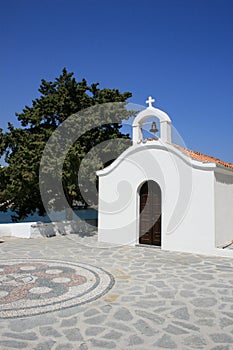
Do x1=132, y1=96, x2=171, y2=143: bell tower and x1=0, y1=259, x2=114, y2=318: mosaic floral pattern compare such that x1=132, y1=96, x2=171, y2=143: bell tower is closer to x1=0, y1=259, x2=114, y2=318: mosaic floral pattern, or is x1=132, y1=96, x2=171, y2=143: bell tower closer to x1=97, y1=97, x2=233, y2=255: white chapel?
x1=97, y1=97, x2=233, y2=255: white chapel

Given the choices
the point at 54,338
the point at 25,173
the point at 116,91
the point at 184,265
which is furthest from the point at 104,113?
the point at 54,338

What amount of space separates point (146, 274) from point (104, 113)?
10255 millimetres

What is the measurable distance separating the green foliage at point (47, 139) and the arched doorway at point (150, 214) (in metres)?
3.02

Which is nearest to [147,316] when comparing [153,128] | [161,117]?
[153,128]

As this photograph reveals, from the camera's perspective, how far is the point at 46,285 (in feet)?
23.3

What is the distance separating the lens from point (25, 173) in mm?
14305

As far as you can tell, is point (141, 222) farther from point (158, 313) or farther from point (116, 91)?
point (116, 91)

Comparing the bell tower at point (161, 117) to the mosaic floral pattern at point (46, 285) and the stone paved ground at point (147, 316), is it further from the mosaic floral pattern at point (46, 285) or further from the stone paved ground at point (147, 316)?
the mosaic floral pattern at point (46, 285)

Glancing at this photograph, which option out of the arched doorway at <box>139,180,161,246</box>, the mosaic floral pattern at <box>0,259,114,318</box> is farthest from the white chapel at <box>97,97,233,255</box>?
the mosaic floral pattern at <box>0,259,114,318</box>

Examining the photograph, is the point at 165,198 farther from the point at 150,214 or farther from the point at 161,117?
the point at 161,117

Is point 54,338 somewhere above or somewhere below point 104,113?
below

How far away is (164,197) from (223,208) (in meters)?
2.35

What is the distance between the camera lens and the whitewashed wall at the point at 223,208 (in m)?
11.2

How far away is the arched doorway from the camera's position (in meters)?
12.5
